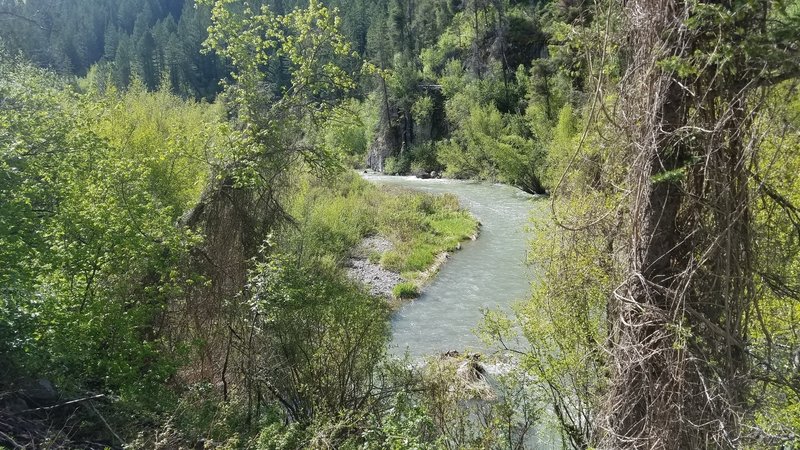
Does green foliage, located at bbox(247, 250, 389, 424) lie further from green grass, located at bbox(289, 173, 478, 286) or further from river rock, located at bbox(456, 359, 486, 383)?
green grass, located at bbox(289, 173, 478, 286)

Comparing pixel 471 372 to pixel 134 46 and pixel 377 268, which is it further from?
pixel 134 46

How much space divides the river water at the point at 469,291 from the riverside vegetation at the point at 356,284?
2.31 m

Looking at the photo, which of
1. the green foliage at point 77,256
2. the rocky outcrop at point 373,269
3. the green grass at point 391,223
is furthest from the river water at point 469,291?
the green foliage at point 77,256

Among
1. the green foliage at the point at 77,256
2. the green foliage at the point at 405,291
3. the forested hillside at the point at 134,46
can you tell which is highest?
the forested hillside at the point at 134,46

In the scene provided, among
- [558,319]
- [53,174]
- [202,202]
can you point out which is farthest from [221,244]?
[558,319]

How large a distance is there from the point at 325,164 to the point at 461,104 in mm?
46981

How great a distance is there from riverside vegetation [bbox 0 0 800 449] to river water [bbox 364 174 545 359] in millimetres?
2312

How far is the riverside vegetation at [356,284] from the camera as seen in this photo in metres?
3.53

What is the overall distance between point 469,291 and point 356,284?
923cm

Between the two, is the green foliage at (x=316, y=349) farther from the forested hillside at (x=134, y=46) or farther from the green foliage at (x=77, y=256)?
the forested hillside at (x=134, y=46)

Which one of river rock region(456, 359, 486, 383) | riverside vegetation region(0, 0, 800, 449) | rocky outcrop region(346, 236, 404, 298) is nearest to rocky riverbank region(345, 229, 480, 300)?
rocky outcrop region(346, 236, 404, 298)

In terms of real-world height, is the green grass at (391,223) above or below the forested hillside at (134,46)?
below

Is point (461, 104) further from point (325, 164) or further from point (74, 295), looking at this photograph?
point (74, 295)

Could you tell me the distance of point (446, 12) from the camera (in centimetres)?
7856
